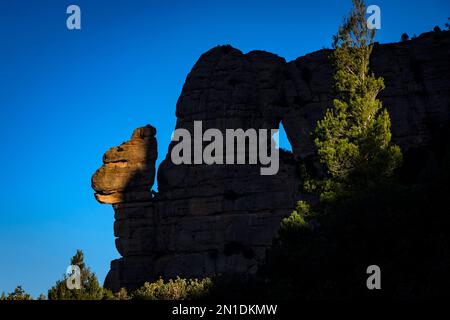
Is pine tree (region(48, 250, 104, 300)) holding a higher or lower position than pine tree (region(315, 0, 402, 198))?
lower

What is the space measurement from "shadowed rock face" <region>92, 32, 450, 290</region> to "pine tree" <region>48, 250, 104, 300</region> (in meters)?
27.4

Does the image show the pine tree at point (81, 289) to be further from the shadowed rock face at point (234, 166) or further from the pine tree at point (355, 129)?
the shadowed rock face at point (234, 166)

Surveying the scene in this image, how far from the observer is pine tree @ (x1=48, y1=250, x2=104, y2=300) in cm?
4199

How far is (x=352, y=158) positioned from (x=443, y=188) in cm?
1550

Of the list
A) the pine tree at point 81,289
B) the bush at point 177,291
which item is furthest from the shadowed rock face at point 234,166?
the bush at point 177,291

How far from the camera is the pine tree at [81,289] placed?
138 ft

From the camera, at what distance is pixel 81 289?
46.5m

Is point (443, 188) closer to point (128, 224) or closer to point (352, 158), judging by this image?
point (352, 158)

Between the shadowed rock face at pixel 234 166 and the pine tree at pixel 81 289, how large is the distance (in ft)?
89.8

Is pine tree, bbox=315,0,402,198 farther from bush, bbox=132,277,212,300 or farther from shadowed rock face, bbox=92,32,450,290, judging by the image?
shadowed rock face, bbox=92,32,450,290

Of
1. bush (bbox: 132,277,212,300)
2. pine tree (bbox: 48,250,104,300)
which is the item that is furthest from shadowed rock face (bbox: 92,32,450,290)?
bush (bbox: 132,277,212,300)

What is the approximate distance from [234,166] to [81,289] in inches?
1434
